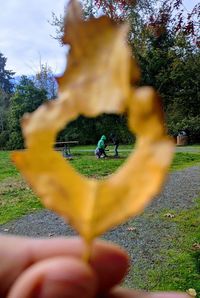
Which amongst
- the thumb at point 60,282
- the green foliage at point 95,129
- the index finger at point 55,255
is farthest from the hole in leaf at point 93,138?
the thumb at point 60,282

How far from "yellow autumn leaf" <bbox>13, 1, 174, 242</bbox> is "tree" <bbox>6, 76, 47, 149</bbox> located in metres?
20.2

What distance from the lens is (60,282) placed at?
0.72 metres

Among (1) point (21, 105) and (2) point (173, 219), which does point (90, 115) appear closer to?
(2) point (173, 219)

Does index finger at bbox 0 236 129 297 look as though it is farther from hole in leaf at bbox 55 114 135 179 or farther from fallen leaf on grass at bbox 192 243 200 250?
hole in leaf at bbox 55 114 135 179

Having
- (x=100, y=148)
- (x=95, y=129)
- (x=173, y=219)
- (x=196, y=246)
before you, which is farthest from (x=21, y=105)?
(x=196, y=246)

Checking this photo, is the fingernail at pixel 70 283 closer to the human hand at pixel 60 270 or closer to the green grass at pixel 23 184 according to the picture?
the human hand at pixel 60 270

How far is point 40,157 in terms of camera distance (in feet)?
2.20

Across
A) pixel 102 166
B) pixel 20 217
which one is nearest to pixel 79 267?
pixel 20 217

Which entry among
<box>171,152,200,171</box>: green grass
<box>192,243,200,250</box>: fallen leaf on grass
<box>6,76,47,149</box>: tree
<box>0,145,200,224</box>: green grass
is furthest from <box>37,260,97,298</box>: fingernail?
<box>6,76,47,149</box>: tree

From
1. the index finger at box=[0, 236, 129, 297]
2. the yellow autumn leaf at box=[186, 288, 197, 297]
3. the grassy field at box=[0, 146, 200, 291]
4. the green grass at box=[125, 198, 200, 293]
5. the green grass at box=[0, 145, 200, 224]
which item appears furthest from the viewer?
the green grass at box=[0, 145, 200, 224]

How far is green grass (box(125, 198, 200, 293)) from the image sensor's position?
13.8ft

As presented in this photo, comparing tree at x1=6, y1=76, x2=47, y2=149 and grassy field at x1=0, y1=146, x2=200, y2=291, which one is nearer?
grassy field at x1=0, y1=146, x2=200, y2=291

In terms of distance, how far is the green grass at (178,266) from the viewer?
166 inches

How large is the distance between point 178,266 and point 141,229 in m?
1.58
